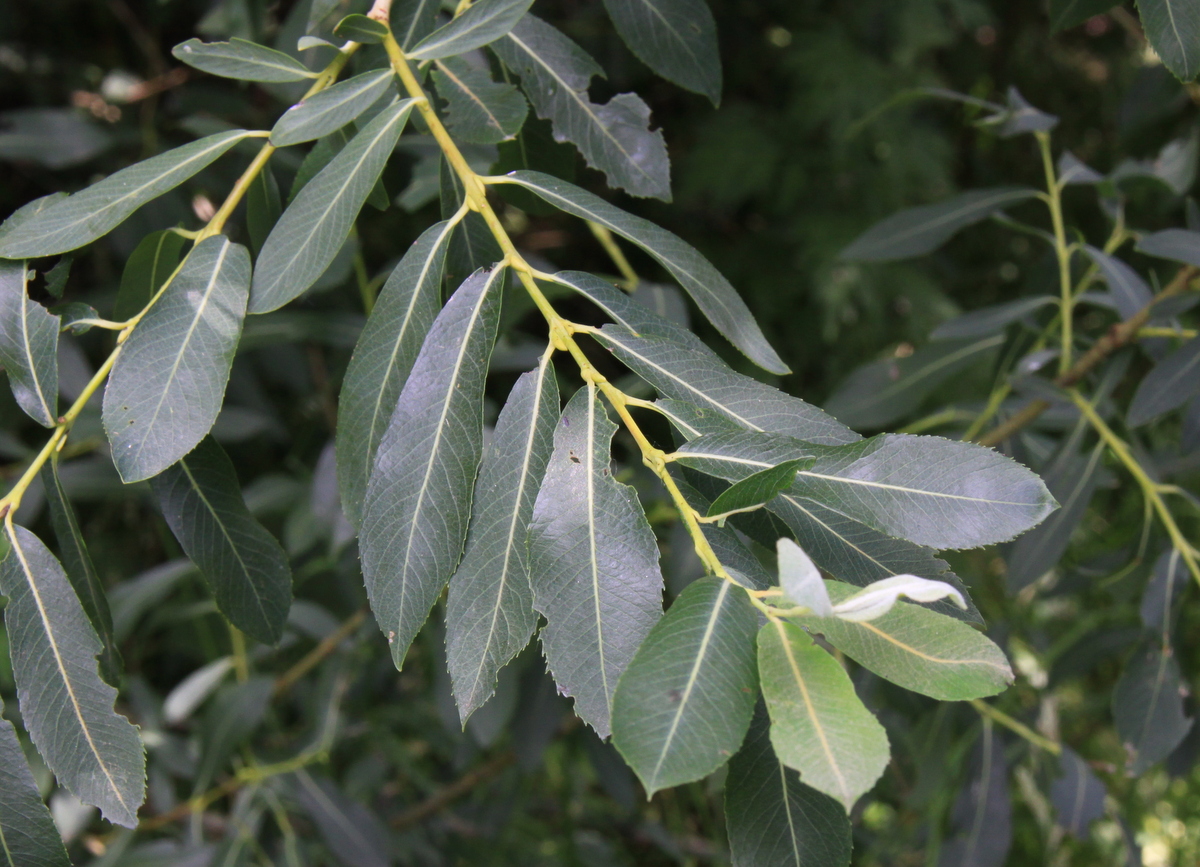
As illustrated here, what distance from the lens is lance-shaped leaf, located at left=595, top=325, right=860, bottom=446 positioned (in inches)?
17.0

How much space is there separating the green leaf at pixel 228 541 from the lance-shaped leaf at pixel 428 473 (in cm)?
15

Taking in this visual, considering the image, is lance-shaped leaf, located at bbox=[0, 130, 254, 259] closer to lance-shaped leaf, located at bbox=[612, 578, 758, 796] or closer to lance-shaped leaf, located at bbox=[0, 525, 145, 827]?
lance-shaped leaf, located at bbox=[0, 525, 145, 827]

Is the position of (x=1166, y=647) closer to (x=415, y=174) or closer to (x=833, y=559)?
(x=833, y=559)

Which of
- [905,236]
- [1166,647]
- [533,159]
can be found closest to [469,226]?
[533,159]

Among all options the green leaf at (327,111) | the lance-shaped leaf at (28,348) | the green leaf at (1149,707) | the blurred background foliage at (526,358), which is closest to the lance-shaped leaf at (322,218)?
the green leaf at (327,111)

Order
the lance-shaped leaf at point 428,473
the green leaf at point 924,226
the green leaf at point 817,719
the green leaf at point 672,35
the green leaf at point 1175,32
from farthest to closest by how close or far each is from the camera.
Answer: the green leaf at point 924,226, the green leaf at point 672,35, the green leaf at point 1175,32, the lance-shaped leaf at point 428,473, the green leaf at point 817,719

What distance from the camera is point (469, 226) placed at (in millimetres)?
586

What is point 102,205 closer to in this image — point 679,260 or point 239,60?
point 239,60

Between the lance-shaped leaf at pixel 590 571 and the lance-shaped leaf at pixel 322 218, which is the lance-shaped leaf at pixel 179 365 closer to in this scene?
the lance-shaped leaf at pixel 322 218

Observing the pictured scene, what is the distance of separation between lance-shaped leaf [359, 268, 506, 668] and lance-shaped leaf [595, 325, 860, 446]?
0.22 feet

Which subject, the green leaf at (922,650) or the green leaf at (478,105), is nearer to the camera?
the green leaf at (922,650)

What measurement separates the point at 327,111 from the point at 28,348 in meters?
0.21

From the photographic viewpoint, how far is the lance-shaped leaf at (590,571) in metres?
0.38

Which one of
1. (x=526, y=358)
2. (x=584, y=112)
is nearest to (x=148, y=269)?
(x=584, y=112)
